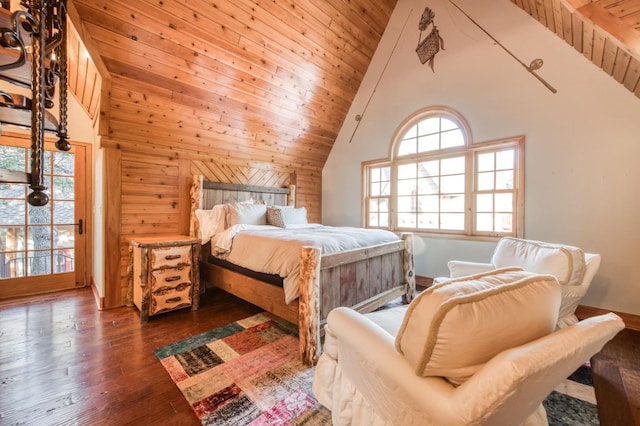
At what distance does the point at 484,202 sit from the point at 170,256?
377cm

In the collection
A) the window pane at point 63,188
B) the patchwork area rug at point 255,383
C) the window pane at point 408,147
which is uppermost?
the window pane at point 408,147

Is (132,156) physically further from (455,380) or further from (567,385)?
(567,385)

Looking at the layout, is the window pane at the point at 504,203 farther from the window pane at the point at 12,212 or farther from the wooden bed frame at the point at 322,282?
the window pane at the point at 12,212

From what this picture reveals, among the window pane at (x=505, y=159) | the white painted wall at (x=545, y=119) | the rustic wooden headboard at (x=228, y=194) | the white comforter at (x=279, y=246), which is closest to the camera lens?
the white comforter at (x=279, y=246)

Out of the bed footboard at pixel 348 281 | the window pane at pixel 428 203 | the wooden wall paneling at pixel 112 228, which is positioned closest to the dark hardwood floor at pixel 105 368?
the wooden wall paneling at pixel 112 228

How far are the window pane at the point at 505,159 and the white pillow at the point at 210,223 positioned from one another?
348 centimetres

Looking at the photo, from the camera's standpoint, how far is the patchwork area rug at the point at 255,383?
145 cm

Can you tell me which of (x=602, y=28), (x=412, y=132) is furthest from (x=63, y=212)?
(x=602, y=28)

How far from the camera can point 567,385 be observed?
1717 millimetres

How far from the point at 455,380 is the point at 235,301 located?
9.50ft

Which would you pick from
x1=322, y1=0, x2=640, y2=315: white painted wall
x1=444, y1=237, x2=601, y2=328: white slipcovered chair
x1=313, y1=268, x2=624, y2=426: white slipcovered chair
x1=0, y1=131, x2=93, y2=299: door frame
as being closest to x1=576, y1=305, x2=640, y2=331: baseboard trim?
x1=322, y1=0, x2=640, y2=315: white painted wall

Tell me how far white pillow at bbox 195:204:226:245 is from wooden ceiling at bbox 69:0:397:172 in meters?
0.87

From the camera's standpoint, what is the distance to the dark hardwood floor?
1462 mm

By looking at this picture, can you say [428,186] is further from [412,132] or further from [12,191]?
[12,191]
